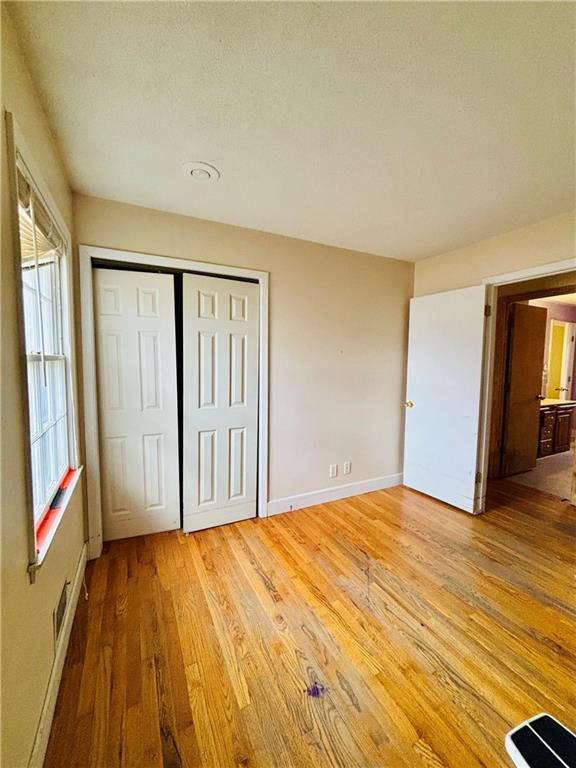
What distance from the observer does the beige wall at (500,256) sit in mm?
2205

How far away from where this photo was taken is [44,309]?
1.52 meters

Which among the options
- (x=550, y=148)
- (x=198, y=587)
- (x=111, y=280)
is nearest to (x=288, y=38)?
(x=550, y=148)

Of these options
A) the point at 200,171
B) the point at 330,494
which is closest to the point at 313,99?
the point at 200,171

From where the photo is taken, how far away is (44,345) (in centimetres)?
150

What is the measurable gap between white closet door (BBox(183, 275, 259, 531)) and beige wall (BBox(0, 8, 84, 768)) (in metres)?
1.24

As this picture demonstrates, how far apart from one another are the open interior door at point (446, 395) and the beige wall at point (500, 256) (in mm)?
188

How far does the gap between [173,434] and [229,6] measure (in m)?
2.22

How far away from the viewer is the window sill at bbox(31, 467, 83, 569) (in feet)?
3.78

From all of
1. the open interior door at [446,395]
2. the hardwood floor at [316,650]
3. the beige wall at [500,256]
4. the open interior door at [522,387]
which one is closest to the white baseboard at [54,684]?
the hardwood floor at [316,650]

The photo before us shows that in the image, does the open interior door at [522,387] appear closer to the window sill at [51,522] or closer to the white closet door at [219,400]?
the white closet door at [219,400]

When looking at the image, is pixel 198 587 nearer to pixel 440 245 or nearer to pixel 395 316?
pixel 395 316

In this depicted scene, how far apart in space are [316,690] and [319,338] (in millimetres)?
2293

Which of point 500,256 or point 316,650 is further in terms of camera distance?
point 500,256

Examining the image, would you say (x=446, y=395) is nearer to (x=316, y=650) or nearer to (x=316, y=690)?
(x=316, y=650)
